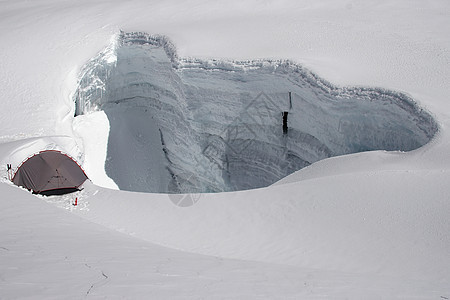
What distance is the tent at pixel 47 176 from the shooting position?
9.17 metres

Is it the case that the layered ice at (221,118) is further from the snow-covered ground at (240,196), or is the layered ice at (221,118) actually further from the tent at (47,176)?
the tent at (47,176)

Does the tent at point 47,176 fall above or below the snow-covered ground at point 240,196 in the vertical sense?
below

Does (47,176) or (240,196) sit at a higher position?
(240,196)

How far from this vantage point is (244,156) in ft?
35.5

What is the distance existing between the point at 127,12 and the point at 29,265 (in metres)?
11.1

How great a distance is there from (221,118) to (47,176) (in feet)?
12.9

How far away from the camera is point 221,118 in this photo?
1089 centimetres

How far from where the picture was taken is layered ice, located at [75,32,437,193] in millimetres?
8492

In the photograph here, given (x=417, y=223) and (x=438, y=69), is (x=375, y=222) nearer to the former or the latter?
(x=417, y=223)

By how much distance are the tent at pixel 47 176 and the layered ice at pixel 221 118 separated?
1.89 metres

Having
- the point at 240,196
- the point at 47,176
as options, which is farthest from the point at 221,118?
the point at 47,176

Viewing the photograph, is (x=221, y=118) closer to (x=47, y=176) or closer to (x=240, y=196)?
(x=240, y=196)

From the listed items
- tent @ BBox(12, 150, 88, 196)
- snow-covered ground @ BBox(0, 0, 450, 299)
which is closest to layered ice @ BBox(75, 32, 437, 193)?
snow-covered ground @ BBox(0, 0, 450, 299)

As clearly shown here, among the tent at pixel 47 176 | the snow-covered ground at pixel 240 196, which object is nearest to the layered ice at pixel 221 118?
the snow-covered ground at pixel 240 196
